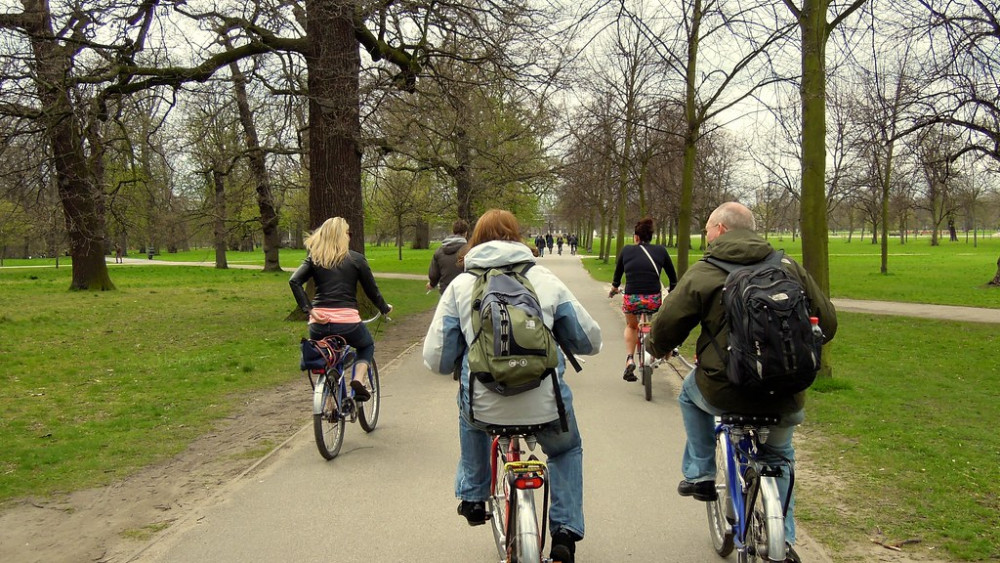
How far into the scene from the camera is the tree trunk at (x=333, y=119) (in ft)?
41.0

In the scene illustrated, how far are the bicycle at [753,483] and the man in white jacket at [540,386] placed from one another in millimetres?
686

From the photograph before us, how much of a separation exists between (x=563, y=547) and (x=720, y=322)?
117 centimetres

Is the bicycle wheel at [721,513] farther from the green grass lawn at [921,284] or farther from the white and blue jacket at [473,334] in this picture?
the green grass lawn at [921,284]

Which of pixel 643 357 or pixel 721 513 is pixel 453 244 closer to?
pixel 643 357

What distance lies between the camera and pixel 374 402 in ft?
21.5

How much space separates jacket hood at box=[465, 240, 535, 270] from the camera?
315cm

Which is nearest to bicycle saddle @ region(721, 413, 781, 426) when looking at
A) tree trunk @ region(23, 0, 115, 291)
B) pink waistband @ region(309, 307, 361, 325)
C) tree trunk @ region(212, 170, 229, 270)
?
pink waistband @ region(309, 307, 361, 325)

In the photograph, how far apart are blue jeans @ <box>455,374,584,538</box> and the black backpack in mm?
740

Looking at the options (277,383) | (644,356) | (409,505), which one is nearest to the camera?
(409,505)

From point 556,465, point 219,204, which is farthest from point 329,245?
point 219,204

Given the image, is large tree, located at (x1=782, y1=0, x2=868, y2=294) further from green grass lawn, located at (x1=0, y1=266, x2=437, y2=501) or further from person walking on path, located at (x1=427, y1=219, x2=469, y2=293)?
green grass lawn, located at (x1=0, y1=266, x2=437, y2=501)

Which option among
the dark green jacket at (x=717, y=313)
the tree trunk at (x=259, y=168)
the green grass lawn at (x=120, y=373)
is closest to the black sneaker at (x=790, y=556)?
the dark green jacket at (x=717, y=313)

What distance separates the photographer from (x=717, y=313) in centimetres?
313

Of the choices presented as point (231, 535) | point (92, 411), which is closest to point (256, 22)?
point (92, 411)
